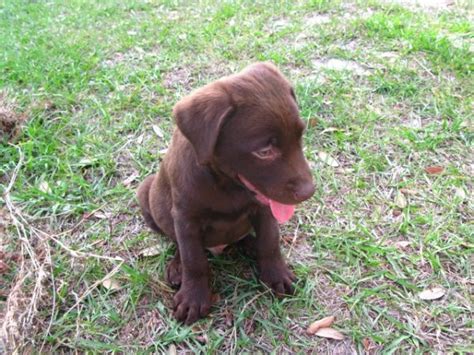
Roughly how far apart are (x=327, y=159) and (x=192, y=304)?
5.50ft

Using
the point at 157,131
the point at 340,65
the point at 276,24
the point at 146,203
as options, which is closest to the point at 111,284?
the point at 146,203

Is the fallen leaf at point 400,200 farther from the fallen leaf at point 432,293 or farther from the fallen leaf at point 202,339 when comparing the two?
the fallen leaf at point 202,339

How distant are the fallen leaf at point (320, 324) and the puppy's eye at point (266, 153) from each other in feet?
3.38

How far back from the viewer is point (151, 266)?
3.02 m

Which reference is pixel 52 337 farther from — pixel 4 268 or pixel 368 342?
pixel 368 342

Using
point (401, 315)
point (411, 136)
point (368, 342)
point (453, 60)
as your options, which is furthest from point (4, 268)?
point (453, 60)

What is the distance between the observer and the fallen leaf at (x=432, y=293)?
269 centimetres

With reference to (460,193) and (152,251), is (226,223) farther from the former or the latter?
(460,193)

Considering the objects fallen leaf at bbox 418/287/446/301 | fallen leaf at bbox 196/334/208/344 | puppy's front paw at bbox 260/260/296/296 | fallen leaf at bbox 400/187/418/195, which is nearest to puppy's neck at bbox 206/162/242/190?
puppy's front paw at bbox 260/260/296/296

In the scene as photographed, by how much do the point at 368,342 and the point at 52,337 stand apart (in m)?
1.72

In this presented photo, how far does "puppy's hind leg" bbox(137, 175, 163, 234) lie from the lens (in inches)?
122

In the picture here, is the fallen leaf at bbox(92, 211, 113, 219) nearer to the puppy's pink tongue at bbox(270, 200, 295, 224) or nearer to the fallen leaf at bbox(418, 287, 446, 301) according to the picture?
the puppy's pink tongue at bbox(270, 200, 295, 224)

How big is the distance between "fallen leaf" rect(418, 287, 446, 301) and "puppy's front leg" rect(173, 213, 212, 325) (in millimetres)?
1227

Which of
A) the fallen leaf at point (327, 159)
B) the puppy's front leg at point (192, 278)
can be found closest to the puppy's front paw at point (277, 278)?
the puppy's front leg at point (192, 278)
